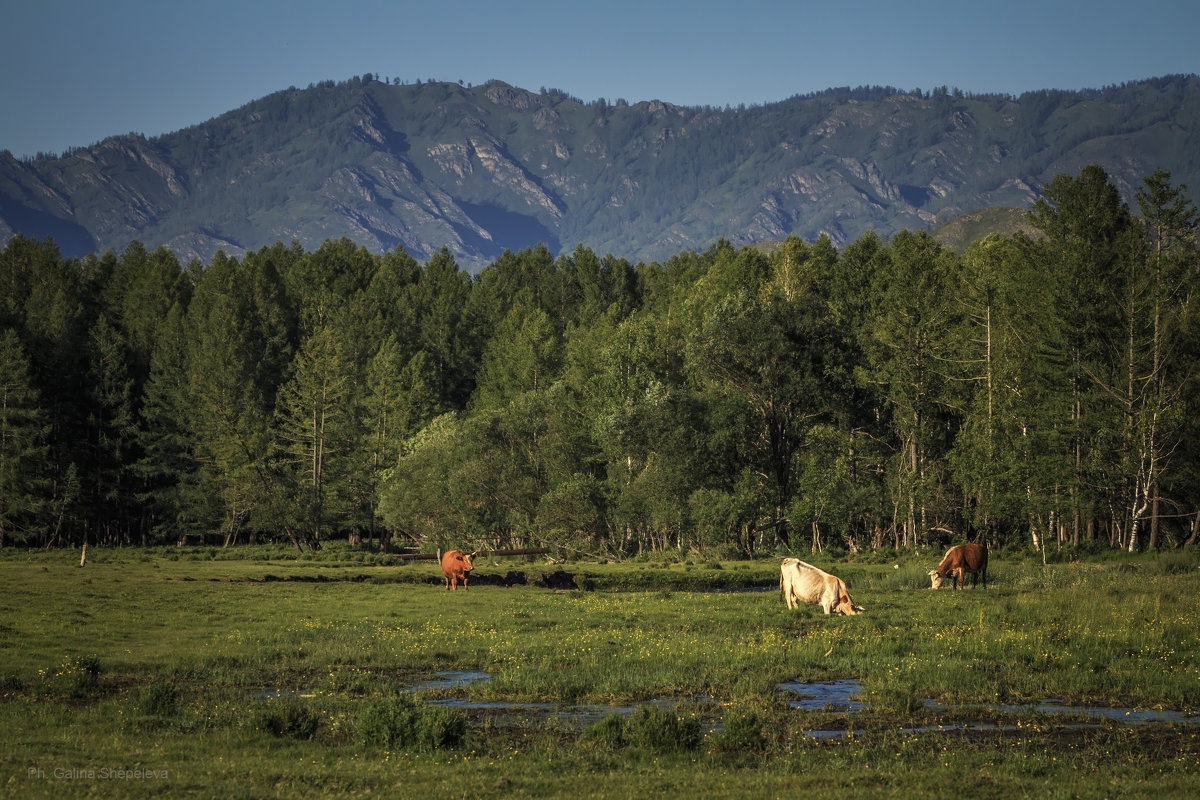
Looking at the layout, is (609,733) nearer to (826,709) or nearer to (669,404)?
(826,709)

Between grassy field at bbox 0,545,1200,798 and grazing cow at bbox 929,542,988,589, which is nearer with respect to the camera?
grassy field at bbox 0,545,1200,798

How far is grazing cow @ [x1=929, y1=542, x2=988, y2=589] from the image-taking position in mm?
45781

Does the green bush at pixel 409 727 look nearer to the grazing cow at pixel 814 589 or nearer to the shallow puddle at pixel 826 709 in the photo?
the shallow puddle at pixel 826 709

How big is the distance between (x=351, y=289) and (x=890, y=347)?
76.1 meters

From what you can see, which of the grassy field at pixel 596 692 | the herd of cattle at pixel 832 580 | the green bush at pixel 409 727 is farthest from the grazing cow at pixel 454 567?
the green bush at pixel 409 727

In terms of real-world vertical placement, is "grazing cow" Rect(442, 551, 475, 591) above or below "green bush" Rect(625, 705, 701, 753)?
above

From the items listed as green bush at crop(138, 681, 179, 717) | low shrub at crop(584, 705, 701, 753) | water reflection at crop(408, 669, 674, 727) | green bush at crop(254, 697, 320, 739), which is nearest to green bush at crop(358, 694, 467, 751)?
green bush at crop(254, 697, 320, 739)

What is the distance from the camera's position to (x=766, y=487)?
7469 centimetres

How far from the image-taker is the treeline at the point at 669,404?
5972cm

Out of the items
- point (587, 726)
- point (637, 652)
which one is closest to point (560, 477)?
point (637, 652)

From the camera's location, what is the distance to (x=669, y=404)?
2936 inches

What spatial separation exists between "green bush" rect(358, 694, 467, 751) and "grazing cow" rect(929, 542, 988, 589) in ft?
94.6

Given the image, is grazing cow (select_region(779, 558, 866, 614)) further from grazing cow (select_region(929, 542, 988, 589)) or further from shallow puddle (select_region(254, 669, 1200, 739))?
shallow puddle (select_region(254, 669, 1200, 739))

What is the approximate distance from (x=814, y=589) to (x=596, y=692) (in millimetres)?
14442
